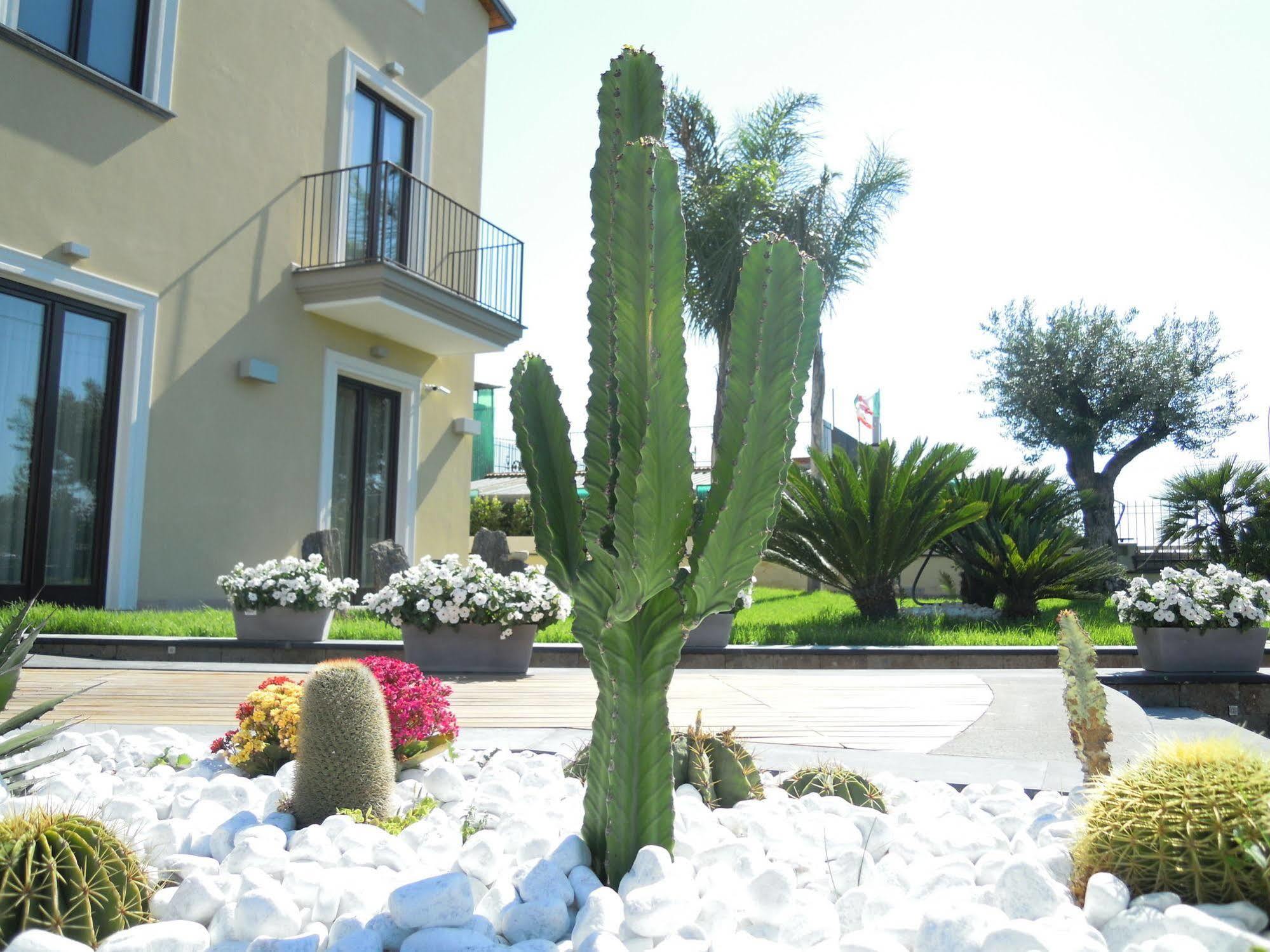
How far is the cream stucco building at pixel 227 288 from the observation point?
7812mm

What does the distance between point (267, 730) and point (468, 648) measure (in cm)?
253

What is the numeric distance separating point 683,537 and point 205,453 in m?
8.12

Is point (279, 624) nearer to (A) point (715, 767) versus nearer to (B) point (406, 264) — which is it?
(A) point (715, 767)

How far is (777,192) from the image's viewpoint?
19844 mm

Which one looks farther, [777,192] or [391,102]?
[777,192]

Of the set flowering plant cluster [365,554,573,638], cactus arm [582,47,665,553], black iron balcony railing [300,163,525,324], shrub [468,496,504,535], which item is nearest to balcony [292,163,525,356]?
black iron balcony railing [300,163,525,324]

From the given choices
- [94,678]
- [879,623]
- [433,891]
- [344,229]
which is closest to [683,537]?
[433,891]

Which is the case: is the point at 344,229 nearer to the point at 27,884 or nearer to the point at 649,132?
the point at 649,132

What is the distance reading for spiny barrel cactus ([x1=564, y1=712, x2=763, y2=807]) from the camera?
9.02 ft

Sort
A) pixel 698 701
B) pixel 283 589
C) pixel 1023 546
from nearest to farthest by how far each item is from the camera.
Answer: pixel 698 701 < pixel 283 589 < pixel 1023 546

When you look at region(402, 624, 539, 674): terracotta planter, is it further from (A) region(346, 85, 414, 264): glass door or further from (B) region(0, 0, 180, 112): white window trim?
(B) region(0, 0, 180, 112): white window trim

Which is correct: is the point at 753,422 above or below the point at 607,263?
below

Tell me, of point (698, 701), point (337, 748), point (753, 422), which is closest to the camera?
point (753, 422)

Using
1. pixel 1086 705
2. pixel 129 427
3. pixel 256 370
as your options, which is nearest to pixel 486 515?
pixel 256 370
